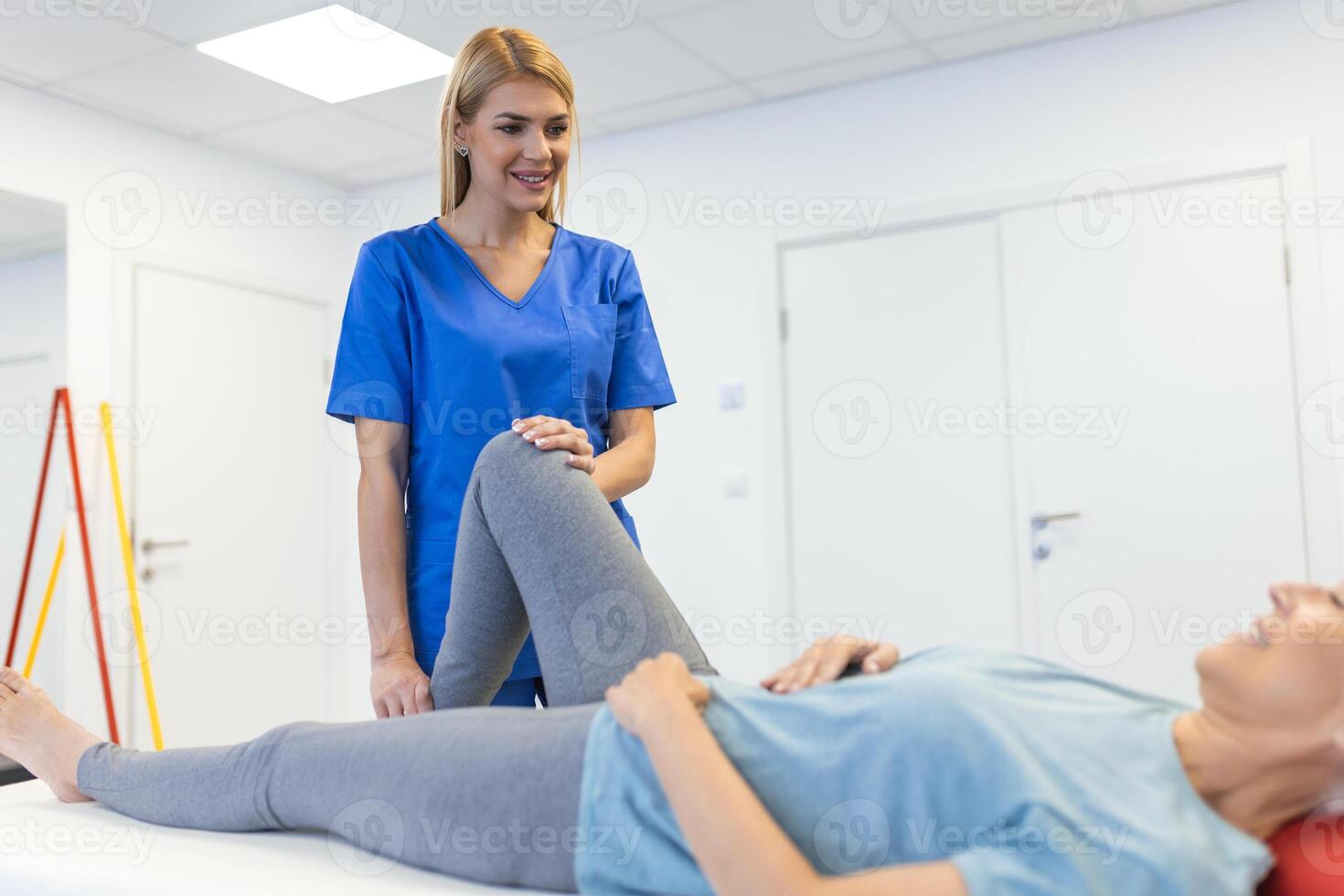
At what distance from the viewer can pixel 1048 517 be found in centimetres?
323

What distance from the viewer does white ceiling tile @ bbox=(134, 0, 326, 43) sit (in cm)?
288

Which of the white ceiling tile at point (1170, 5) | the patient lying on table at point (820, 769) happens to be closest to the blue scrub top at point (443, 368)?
the patient lying on table at point (820, 769)

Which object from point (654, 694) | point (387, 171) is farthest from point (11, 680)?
point (387, 171)

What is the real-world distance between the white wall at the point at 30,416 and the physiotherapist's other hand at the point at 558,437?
2762 mm

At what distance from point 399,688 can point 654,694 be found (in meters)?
0.53

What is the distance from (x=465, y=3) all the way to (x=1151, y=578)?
2.40m

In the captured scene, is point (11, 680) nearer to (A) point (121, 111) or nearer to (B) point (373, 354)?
(B) point (373, 354)

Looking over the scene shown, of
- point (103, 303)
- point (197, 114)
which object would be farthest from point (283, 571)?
point (197, 114)

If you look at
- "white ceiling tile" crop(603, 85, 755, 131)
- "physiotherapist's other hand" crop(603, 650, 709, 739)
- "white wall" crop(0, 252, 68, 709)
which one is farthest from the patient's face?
"white wall" crop(0, 252, 68, 709)

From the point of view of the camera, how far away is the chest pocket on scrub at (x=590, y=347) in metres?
1.60

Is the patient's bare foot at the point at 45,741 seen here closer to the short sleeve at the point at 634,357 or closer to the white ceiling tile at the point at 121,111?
the short sleeve at the point at 634,357

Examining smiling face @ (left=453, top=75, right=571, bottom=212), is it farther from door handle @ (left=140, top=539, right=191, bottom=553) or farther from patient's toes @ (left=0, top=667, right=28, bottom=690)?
door handle @ (left=140, top=539, right=191, bottom=553)

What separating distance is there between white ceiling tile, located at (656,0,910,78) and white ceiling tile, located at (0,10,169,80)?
144cm

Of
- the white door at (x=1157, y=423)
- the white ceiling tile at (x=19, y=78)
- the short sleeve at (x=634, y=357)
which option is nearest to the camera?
the short sleeve at (x=634, y=357)
